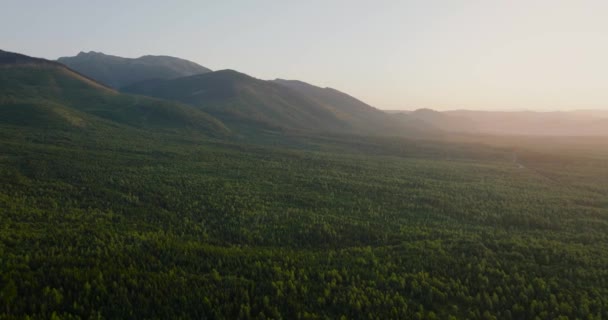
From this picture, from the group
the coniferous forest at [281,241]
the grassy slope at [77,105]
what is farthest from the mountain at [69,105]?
the coniferous forest at [281,241]

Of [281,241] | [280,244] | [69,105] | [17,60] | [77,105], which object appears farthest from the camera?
[17,60]

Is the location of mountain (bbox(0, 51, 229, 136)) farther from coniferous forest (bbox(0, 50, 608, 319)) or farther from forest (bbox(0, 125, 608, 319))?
forest (bbox(0, 125, 608, 319))

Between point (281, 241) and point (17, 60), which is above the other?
point (17, 60)

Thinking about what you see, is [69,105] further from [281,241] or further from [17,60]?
[281,241]

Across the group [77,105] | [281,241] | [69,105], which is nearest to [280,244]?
→ [281,241]

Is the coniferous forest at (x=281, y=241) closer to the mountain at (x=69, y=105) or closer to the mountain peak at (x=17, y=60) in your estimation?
the mountain at (x=69, y=105)

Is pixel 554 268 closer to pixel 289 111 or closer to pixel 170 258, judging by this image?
pixel 170 258
